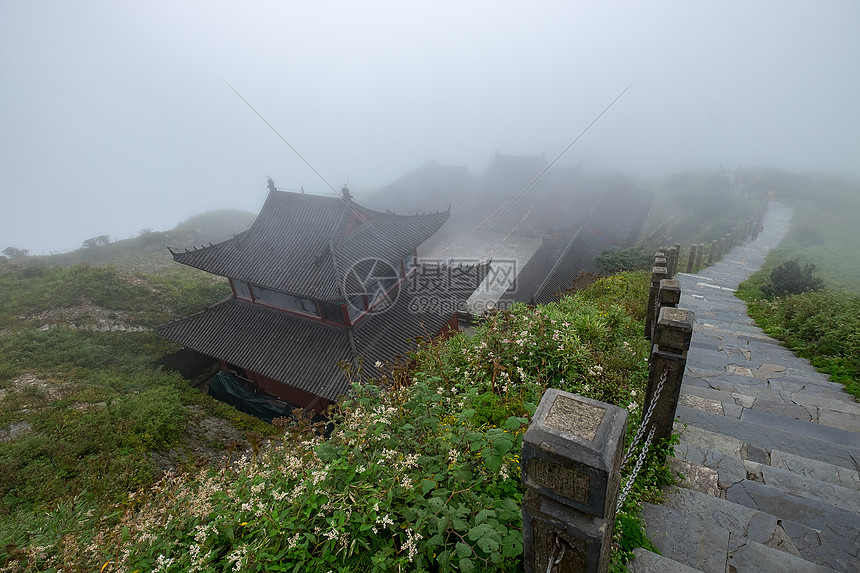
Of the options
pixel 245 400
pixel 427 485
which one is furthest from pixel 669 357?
pixel 245 400

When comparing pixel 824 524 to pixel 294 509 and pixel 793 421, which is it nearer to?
pixel 793 421

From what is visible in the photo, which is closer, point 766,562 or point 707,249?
point 766,562

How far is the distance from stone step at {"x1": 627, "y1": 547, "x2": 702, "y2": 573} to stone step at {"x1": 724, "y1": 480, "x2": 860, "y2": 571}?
1225 millimetres

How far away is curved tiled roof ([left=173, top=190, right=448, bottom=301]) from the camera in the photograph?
12.8m


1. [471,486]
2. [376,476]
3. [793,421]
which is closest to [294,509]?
[376,476]

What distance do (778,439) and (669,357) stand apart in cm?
235

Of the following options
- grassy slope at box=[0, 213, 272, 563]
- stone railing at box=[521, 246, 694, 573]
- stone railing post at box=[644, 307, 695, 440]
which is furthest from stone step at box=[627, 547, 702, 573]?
grassy slope at box=[0, 213, 272, 563]

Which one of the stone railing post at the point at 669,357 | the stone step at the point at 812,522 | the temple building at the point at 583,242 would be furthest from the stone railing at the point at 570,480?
the temple building at the point at 583,242

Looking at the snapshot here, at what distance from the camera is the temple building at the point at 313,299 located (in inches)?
496

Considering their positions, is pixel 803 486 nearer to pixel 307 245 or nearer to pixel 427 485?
pixel 427 485

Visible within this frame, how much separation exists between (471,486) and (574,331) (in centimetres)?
396

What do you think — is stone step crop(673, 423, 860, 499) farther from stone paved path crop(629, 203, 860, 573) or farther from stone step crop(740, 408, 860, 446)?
stone step crop(740, 408, 860, 446)

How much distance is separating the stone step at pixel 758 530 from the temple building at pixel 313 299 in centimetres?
875

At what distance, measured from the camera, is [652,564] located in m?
3.22
